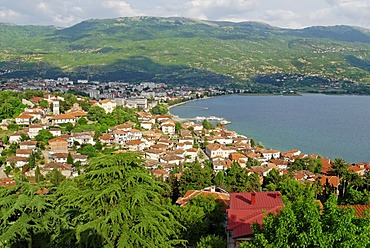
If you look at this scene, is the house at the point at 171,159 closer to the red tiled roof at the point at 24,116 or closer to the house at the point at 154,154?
the house at the point at 154,154

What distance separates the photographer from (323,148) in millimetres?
22797

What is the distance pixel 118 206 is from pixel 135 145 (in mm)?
14462

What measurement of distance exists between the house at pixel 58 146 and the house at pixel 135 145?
2.77m

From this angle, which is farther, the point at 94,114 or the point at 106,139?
the point at 94,114

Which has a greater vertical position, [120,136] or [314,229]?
[314,229]

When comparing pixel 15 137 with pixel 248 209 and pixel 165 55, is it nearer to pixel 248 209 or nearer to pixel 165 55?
pixel 248 209

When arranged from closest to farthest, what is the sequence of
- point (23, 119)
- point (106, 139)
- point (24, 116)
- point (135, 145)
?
point (106, 139) < point (135, 145) < point (23, 119) < point (24, 116)

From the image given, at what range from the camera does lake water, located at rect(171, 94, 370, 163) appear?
23.2m

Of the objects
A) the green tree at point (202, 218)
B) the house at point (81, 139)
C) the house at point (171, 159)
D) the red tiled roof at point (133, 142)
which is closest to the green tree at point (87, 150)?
the house at point (81, 139)

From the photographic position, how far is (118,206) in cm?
399

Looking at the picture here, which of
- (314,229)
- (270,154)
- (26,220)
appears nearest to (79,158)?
(270,154)

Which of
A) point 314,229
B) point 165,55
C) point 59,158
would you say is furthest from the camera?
point 165,55

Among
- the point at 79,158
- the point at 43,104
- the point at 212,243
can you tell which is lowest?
the point at 79,158

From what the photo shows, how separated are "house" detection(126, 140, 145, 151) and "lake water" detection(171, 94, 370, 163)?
785 centimetres
